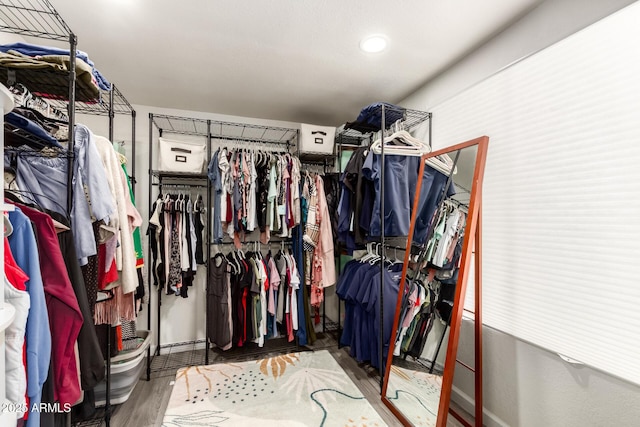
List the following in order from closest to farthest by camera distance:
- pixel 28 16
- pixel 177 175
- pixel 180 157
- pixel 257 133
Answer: pixel 28 16, pixel 180 157, pixel 177 175, pixel 257 133

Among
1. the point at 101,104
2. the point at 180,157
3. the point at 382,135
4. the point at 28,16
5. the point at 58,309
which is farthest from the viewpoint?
the point at 180,157

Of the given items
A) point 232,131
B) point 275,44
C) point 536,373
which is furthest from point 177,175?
point 536,373

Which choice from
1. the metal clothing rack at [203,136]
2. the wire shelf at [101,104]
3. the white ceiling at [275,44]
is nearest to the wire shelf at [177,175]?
the metal clothing rack at [203,136]

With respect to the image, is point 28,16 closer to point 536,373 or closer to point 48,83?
point 48,83

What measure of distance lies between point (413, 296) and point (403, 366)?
1.56 ft

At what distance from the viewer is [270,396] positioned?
2.01 meters

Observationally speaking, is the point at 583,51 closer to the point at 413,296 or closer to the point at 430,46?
the point at 430,46

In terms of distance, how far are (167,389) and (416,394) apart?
5.86 feet

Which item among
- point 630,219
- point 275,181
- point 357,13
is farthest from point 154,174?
point 630,219

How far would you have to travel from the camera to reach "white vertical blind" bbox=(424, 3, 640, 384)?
1174 millimetres

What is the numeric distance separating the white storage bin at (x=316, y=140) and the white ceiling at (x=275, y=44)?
0.86 ft

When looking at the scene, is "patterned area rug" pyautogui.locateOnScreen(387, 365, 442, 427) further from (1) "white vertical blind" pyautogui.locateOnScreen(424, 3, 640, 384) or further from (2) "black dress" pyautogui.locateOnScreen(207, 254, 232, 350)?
(2) "black dress" pyautogui.locateOnScreen(207, 254, 232, 350)

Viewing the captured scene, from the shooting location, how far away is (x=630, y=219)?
1.16 m

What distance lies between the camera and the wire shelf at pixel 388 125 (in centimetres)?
233
